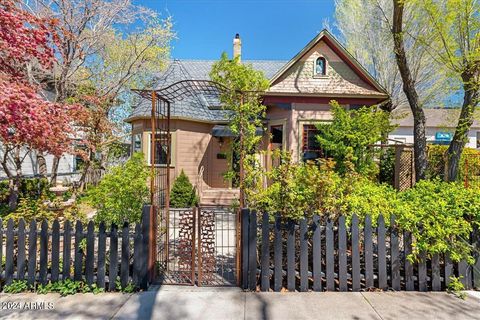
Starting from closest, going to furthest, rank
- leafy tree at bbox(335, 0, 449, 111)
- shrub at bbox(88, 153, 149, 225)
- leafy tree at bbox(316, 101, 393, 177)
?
shrub at bbox(88, 153, 149, 225) < leafy tree at bbox(316, 101, 393, 177) < leafy tree at bbox(335, 0, 449, 111)

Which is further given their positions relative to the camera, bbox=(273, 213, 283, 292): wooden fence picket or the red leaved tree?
bbox=(273, 213, 283, 292): wooden fence picket

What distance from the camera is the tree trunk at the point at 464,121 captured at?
5.77 meters

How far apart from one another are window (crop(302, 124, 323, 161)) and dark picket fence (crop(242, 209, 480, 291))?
6250 millimetres

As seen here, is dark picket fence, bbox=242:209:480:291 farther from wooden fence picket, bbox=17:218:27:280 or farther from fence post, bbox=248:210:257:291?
wooden fence picket, bbox=17:218:27:280

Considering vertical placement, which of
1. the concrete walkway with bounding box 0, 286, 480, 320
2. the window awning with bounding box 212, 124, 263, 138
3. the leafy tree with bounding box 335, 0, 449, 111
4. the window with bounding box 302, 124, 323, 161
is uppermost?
the leafy tree with bounding box 335, 0, 449, 111

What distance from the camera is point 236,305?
3.38 meters

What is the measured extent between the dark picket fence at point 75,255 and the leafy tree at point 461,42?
279 inches

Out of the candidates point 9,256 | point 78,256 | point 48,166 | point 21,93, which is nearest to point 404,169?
point 78,256

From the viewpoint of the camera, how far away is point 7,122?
355cm

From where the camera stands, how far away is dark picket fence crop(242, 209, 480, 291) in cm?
373

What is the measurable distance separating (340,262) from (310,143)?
674 centimetres

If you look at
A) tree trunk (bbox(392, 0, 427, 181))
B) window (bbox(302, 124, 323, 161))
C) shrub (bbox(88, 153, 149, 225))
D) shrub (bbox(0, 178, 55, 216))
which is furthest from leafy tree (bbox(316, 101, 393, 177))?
shrub (bbox(0, 178, 55, 216))

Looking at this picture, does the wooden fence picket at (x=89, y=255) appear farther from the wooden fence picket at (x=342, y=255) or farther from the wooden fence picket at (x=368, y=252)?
the wooden fence picket at (x=368, y=252)

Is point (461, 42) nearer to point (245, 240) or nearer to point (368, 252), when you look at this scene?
point (368, 252)
